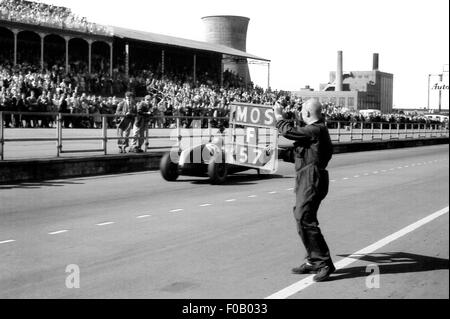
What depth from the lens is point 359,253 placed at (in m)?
7.28

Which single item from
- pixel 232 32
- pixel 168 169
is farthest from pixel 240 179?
Result: pixel 232 32

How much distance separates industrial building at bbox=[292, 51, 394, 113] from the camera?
6265 inches

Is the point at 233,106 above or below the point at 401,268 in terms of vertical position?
above

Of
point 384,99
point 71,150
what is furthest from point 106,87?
point 384,99

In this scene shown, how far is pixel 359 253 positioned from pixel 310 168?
1.82 m

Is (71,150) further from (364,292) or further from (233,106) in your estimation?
(364,292)

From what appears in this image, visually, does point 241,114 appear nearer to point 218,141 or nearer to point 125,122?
point 125,122

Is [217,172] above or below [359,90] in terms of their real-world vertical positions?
below

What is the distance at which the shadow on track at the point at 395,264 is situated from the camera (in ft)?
20.7

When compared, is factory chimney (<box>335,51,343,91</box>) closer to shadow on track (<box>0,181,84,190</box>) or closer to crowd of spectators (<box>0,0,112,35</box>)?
crowd of spectators (<box>0,0,112,35</box>)

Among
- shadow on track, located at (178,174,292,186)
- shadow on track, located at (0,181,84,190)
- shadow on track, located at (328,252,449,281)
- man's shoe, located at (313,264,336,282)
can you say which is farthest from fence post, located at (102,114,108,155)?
man's shoe, located at (313,264,336,282)

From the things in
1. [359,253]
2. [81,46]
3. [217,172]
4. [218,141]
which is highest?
[81,46]

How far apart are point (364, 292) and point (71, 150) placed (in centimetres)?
1319

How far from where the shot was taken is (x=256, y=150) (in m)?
16.5
